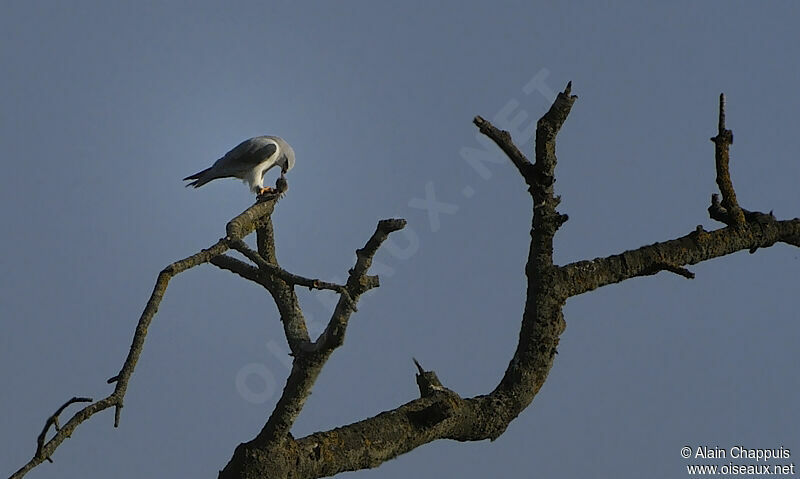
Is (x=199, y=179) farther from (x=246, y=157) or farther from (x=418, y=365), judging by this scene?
(x=418, y=365)

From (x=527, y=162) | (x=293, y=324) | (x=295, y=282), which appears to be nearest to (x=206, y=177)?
(x=293, y=324)

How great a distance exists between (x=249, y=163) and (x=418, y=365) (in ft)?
20.6

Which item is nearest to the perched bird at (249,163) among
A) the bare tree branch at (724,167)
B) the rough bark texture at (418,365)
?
the rough bark texture at (418,365)

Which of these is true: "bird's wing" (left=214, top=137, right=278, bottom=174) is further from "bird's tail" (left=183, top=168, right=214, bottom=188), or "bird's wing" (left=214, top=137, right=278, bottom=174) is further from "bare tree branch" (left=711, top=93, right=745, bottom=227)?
"bare tree branch" (left=711, top=93, right=745, bottom=227)

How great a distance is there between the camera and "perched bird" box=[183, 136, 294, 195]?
11391mm

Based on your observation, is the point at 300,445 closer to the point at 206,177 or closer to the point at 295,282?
the point at 295,282

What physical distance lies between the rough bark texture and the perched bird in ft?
12.8

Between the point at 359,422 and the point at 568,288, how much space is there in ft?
5.54

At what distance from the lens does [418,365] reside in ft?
18.4

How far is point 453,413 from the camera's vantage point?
5531 mm

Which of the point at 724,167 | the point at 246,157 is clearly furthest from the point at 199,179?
the point at 724,167

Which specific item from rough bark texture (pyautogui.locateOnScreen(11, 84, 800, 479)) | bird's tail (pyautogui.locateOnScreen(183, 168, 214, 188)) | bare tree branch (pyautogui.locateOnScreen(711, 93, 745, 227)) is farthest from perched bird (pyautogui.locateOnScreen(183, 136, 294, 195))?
bare tree branch (pyautogui.locateOnScreen(711, 93, 745, 227))

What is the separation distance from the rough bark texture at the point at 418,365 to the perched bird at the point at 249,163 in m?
3.90

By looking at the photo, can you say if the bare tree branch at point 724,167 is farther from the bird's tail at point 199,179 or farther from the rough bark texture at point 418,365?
the bird's tail at point 199,179
